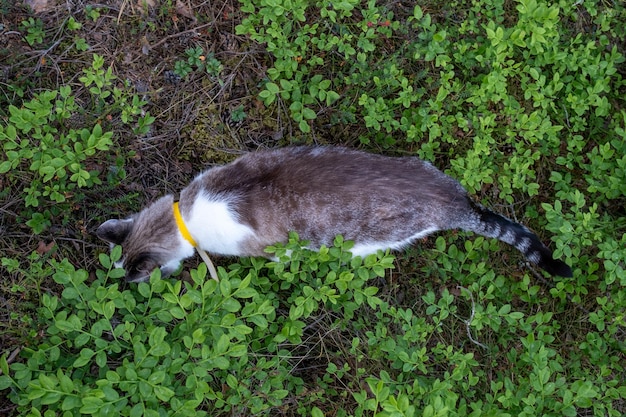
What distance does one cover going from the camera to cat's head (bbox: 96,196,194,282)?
10.2 ft

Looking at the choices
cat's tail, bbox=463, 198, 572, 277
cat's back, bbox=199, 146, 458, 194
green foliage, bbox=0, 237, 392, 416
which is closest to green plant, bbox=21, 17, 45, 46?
cat's back, bbox=199, 146, 458, 194

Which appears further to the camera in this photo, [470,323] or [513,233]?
[470,323]

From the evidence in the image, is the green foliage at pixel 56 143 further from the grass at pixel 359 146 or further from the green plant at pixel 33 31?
the green plant at pixel 33 31

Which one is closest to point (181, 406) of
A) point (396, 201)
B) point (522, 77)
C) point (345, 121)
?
point (396, 201)

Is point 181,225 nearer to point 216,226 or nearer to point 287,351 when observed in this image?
point 216,226

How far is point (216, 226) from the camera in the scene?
3143 mm

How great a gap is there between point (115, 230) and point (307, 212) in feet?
4.08

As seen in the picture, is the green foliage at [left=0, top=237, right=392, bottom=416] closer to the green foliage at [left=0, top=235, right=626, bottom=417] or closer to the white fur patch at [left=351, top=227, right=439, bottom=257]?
the green foliage at [left=0, top=235, right=626, bottom=417]

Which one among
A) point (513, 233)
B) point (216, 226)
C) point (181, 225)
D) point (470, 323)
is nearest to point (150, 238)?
point (181, 225)

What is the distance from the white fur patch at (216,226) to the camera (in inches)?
122

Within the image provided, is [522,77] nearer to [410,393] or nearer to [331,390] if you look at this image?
[410,393]

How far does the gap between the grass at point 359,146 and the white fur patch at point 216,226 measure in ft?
0.57

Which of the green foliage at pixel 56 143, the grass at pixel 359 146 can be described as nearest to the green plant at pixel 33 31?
the grass at pixel 359 146

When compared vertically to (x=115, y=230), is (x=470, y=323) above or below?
below
